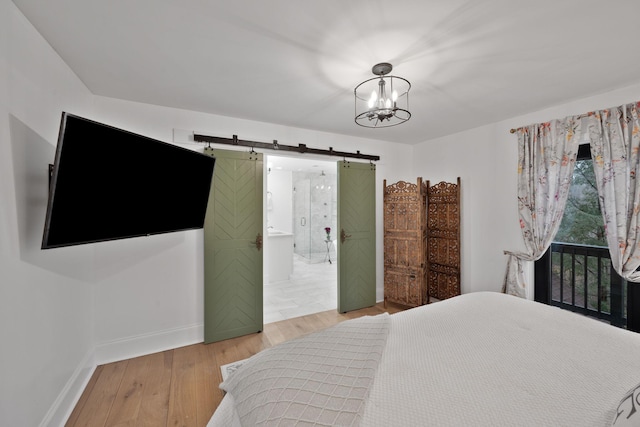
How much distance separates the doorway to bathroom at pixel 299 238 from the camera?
4.03 meters

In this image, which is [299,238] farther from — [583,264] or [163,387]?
[583,264]

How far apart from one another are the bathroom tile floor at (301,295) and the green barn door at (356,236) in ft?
1.31

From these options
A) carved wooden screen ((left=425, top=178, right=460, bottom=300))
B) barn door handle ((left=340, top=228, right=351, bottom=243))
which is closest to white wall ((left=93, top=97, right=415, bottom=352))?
barn door handle ((left=340, top=228, right=351, bottom=243))

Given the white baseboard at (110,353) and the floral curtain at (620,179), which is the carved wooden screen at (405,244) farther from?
the white baseboard at (110,353)

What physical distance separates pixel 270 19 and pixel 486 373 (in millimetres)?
2029

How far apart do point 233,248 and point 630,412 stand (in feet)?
9.36

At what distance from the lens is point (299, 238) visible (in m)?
7.00

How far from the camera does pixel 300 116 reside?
294 cm

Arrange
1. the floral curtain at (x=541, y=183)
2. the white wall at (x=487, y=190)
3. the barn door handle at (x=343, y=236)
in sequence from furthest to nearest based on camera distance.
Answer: the barn door handle at (x=343, y=236)
the white wall at (x=487, y=190)
the floral curtain at (x=541, y=183)

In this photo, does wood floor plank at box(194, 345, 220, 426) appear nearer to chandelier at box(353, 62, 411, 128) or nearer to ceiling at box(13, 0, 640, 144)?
chandelier at box(353, 62, 411, 128)

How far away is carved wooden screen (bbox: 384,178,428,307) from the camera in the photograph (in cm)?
343

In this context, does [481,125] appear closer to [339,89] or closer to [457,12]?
[339,89]

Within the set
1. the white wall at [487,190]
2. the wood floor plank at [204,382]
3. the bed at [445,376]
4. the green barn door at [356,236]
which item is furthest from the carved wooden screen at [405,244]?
the wood floor plank at [204,382]

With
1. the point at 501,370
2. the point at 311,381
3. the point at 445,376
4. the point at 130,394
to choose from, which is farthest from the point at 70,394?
the point at 501,370
